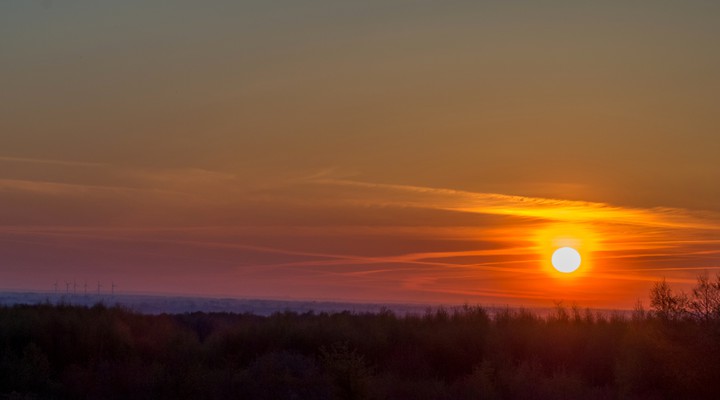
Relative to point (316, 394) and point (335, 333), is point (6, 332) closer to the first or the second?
point (335, 333)

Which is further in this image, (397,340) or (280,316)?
(280,316)

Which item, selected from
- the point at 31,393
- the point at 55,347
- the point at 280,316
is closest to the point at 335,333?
the point at 280,316

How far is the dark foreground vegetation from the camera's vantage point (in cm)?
2714

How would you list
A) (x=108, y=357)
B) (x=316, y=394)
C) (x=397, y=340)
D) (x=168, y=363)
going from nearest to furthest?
(x=316, y=394) → (x=168, y=363) → (x=108, y=357) → (x=397, y=340)

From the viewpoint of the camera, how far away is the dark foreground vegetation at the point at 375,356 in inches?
1069

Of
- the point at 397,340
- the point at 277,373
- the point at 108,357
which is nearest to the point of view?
the point at 277,373

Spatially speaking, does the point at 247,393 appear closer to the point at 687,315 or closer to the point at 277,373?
the point at 277,373

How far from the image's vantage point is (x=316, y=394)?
2700 centimetres

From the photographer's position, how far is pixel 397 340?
127ft

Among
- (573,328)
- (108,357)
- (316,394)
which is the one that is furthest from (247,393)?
(573,328)

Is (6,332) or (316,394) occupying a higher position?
→ (6,332)

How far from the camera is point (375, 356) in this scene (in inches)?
1433

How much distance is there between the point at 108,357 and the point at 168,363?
3714 mm

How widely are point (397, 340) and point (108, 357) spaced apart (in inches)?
431
